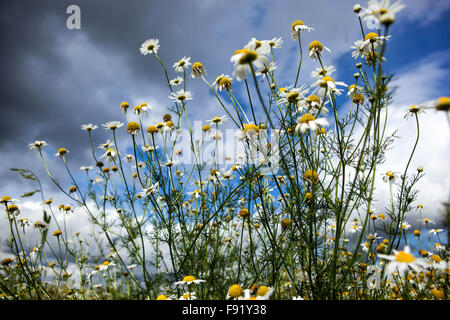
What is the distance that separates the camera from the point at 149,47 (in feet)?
6.93

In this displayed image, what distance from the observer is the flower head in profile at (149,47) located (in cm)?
208

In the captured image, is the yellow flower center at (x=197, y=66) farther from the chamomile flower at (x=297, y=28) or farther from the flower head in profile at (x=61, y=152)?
the flower head in profile at (x=61, y=152)

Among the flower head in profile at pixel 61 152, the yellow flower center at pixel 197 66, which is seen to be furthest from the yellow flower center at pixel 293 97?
the flower head in profile at pixel 61 152

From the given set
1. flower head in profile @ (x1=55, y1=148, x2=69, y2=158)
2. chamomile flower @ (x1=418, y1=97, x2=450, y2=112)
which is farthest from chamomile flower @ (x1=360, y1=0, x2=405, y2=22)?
flower head in profile @ (x1=55, y1=148, x2=69, y2=158)

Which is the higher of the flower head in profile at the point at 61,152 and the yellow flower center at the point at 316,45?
the yellow flower center at the point at 316,45

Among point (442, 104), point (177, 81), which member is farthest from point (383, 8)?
point (177, 81)

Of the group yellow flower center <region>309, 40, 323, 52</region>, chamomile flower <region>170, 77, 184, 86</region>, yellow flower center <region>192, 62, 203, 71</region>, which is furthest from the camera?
chamomile flower <region>170, 77, 184, 86</region>

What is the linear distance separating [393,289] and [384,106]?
161 centimetres

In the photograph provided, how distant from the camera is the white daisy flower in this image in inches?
82.0

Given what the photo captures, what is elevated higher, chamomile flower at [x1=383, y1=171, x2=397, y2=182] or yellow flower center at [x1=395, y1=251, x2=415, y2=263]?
chamomile flower at [x1=383, y1=171, x2=397, y2=182]

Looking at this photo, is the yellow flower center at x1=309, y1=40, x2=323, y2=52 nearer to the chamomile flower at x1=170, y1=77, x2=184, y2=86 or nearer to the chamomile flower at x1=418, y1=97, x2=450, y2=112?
the chamomile flower at x1=418, y1=97, x2=450, y2=112

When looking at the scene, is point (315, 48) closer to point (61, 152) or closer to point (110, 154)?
point (110, 154)
